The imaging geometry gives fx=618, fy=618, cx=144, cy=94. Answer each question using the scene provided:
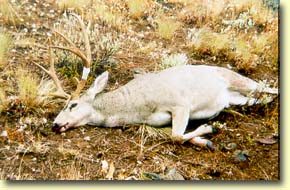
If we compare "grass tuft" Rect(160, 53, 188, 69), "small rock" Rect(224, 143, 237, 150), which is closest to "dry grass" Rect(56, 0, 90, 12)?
"grass tuft" Rect(160, 53, 188, 69)

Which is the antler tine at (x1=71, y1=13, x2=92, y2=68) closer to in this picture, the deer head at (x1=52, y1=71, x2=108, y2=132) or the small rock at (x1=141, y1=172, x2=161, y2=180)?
the deer head at (x1=52, y1=71, x2=108, y2=132)

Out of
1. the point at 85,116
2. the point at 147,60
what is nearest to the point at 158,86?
the point at 147,60

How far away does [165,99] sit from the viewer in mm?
2570

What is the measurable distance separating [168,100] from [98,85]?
0.98ft

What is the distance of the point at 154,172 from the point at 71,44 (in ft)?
2.07

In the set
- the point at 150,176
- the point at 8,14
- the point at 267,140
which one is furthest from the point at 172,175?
the point at 8,14

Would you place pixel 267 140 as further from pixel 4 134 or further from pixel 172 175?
pixel 4 134

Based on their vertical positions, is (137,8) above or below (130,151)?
above

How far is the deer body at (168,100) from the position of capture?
254cm

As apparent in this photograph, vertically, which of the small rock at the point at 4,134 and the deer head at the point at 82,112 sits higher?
the deer head at the point at 82,112

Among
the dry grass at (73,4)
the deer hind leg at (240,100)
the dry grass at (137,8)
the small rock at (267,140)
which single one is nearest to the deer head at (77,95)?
the dry grass at (73,4)

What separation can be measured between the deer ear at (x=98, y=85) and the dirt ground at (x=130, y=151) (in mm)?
141

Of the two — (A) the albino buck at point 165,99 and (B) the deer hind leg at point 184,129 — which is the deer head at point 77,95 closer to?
(A) the albino buck at point 165,99

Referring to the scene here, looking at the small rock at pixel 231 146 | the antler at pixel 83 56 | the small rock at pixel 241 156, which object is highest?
the antler at pixel 83 56
